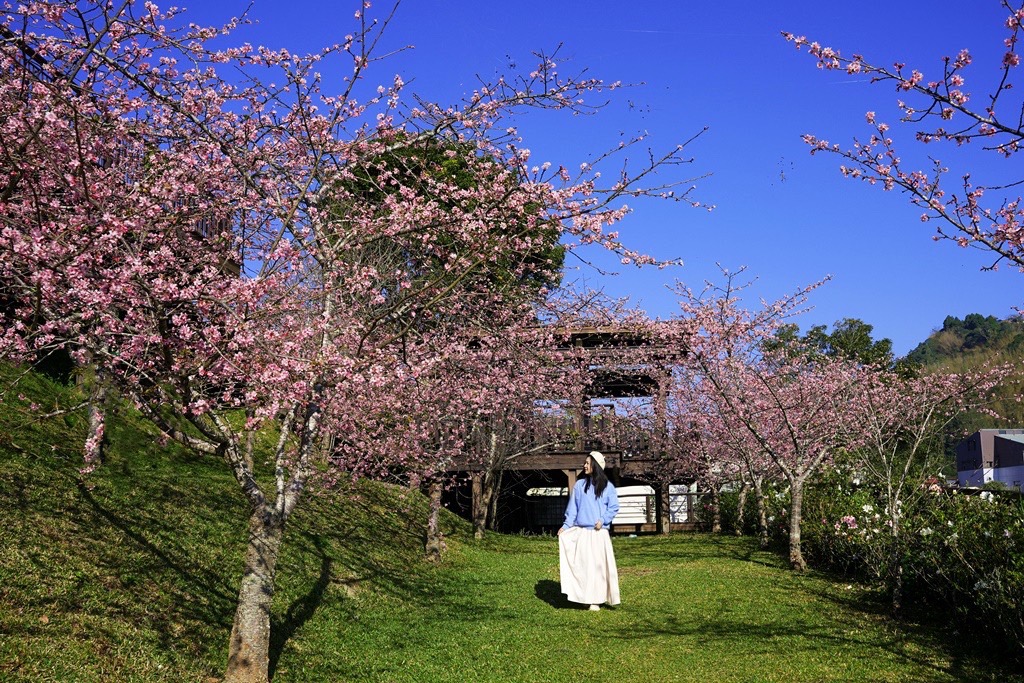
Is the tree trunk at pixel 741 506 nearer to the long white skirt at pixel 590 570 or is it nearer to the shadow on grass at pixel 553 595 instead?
the shadow on grass at pixel 553 595

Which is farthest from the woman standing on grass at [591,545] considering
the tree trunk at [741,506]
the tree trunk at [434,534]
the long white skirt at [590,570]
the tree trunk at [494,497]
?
the tree trunk at [741,506]

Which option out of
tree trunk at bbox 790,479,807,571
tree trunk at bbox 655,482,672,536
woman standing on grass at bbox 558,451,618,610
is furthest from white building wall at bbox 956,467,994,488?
tree trunk at bbox 655,482,672,536

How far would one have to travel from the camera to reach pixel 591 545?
10.9 meters

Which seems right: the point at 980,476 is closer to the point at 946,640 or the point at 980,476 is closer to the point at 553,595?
the point at 553,595

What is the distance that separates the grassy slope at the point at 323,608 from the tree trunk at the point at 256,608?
51 centimetres

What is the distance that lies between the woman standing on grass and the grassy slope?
1.02 feet

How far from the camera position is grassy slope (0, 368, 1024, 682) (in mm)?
7027

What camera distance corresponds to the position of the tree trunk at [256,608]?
261 inches

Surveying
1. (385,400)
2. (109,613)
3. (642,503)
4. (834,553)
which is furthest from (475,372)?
(642,503)

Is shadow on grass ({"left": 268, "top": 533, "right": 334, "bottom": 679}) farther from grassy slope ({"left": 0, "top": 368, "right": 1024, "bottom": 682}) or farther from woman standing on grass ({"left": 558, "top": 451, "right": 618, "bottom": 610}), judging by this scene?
woman standing on grass ({"left": 558, "top": 451, "right": 618, "bottom": 610})

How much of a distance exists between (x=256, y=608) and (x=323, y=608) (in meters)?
3.11

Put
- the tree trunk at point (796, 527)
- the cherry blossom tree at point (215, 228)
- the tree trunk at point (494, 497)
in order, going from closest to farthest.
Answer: the cherry blossom tree at point (215, 228), the tree trunk at point (796, 527), the tree trunk at point (494, 497)

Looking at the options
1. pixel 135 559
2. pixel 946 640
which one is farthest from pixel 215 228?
pixel 946 640

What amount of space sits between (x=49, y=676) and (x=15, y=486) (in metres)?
3.65
